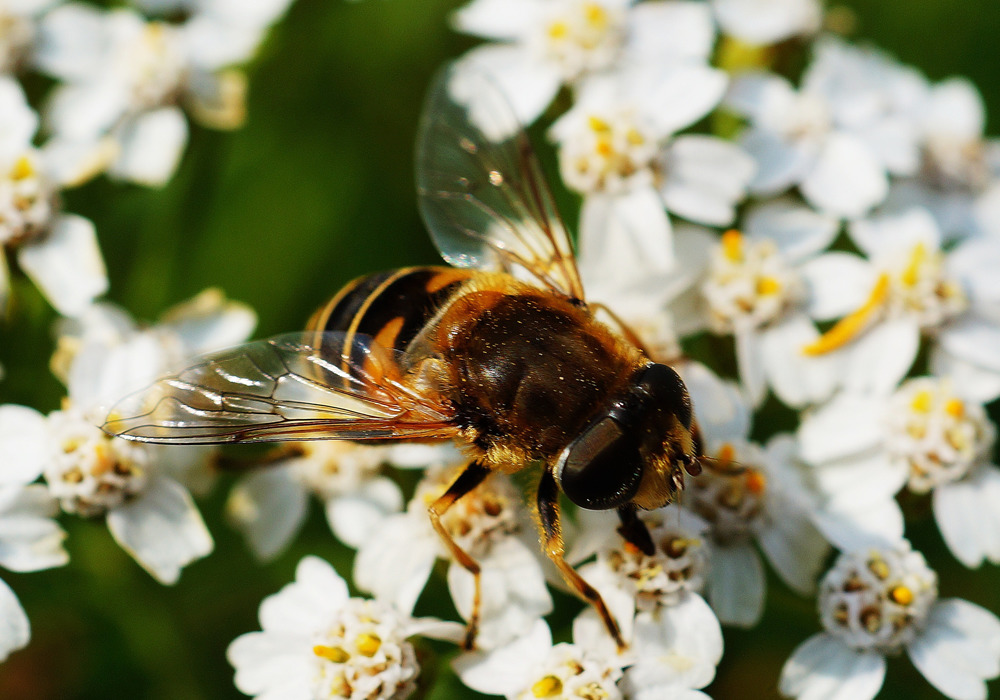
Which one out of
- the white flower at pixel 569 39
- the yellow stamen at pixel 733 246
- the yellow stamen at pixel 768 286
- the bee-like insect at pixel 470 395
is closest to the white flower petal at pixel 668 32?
the white flower at pixel 569 39

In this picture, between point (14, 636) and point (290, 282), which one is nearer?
point (14, 636)

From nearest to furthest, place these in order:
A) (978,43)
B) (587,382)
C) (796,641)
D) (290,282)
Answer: (587,382)
(796,641)
(290,282)
(978,43)

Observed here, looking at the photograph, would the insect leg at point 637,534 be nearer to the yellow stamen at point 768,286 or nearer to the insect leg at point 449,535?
the insect leg at point 449,535

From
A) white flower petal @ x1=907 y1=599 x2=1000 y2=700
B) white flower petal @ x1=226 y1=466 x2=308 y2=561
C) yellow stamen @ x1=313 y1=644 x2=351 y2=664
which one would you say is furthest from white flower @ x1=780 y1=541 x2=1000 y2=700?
white flower petal @ x1=226 y1=466 x2=308 y2=561

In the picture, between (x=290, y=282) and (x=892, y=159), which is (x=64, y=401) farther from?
(x=892, y=159)

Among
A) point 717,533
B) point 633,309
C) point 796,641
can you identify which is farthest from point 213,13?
point 796,641

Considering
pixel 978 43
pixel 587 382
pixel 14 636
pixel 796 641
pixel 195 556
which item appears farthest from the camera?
pixel 978 43
